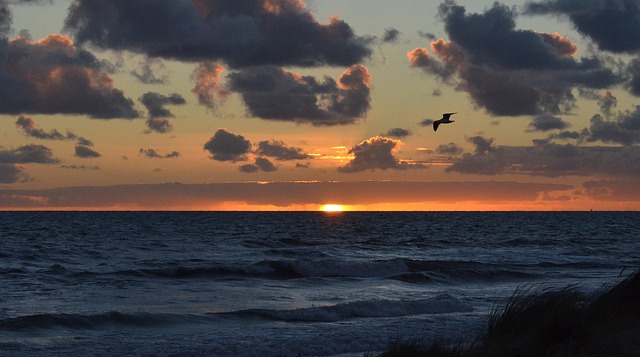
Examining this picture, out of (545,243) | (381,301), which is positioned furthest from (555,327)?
(545,243)

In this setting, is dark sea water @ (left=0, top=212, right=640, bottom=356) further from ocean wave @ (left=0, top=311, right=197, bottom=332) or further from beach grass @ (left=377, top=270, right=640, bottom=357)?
beach grass @ (left=377, top=270, right=640, bottom=357)

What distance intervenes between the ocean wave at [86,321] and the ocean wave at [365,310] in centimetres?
220

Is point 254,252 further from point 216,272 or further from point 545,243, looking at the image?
point 545,243

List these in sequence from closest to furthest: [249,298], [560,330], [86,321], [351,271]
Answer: [560,330]
[86,321]
[249,298]
[351,271]

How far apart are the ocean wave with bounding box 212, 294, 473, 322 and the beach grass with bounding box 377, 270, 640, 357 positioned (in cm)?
1038

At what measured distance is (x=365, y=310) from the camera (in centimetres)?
2634

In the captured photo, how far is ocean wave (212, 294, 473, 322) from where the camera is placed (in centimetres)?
2519

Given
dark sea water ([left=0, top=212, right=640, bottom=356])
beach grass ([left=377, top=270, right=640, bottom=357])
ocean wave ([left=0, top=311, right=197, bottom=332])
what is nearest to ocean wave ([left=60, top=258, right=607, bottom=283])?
dark sea water ([left=0, top=212, right=640, bottom=356])

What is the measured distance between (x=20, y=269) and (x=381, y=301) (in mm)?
22210

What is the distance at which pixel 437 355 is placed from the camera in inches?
481

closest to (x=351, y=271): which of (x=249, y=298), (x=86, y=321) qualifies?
(x=249, y=298)

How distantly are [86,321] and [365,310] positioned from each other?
344 inches

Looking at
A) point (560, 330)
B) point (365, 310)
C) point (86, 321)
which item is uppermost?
point (560, 330)

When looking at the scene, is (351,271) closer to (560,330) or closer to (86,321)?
(86,321)
